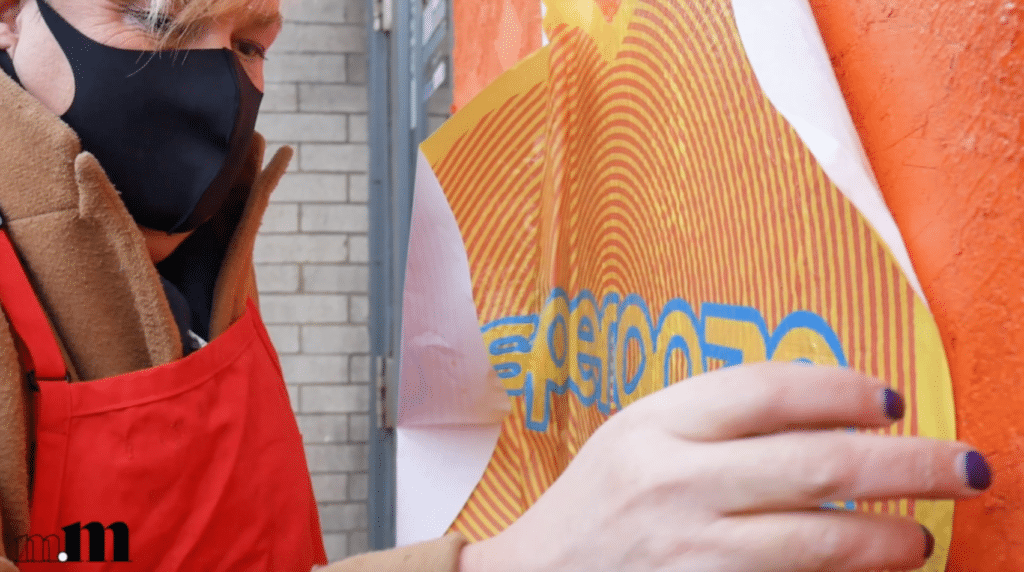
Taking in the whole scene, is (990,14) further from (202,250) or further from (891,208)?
(202,250)

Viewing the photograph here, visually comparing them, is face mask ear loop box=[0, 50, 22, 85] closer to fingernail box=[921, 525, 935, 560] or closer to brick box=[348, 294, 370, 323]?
fingernail box=[921, 525, 935, 560]

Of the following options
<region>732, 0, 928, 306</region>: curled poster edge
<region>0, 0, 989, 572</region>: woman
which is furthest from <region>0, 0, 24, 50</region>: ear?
<region>732, 0, 928, 306</region>: curled poster edge

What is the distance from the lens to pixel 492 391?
2.01 ft

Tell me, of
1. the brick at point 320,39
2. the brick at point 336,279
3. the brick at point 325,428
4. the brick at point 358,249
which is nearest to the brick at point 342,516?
the brick at point 325,428

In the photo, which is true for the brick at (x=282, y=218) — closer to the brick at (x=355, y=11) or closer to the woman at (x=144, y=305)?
the brick at (x=355, y=11)

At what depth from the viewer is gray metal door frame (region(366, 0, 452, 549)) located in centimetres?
193

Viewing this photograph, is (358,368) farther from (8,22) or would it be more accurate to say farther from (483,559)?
(483,559)

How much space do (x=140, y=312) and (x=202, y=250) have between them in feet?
0.81

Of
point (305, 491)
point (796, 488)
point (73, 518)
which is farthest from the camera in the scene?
point (305, 491)

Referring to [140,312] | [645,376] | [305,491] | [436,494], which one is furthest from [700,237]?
[305,491]

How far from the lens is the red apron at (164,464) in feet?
2.58

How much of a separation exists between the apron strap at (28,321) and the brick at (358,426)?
225 centimetres

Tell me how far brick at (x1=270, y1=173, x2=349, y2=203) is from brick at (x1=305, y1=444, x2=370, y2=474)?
963 mm

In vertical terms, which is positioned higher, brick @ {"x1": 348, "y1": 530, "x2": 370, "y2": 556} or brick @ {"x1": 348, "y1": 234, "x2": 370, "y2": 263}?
brick @ {"x1": 348, "y1": 234, "x2": 370, "y2": 263}
